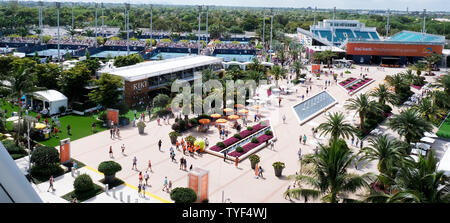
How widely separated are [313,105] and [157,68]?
20.1 metres

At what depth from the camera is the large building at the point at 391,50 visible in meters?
77.0

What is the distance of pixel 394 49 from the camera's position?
3073 inches

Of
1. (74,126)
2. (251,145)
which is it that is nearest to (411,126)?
(251,145)

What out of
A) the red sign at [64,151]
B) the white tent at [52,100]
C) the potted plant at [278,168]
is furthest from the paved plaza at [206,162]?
the white tent at [52,100]

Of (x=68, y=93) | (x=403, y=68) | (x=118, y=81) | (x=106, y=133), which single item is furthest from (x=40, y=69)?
(x=403, y=68)

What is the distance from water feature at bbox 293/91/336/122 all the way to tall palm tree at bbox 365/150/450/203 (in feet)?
84.3

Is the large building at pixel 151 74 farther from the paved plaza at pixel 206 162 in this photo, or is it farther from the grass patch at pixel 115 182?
the grass patch at pixel 115 182

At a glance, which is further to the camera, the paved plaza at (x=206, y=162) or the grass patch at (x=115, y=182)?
the grass patch at (x=115, y=182)

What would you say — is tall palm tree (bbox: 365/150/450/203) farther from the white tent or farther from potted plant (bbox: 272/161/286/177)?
the white tent

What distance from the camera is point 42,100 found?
38.2 meters

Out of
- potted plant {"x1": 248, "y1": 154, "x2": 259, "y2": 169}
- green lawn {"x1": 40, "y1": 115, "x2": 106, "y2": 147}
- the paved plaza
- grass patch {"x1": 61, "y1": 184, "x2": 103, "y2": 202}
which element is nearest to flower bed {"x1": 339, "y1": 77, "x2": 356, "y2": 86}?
the paved plaza

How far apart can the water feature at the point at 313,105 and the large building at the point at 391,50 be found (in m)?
32.4
